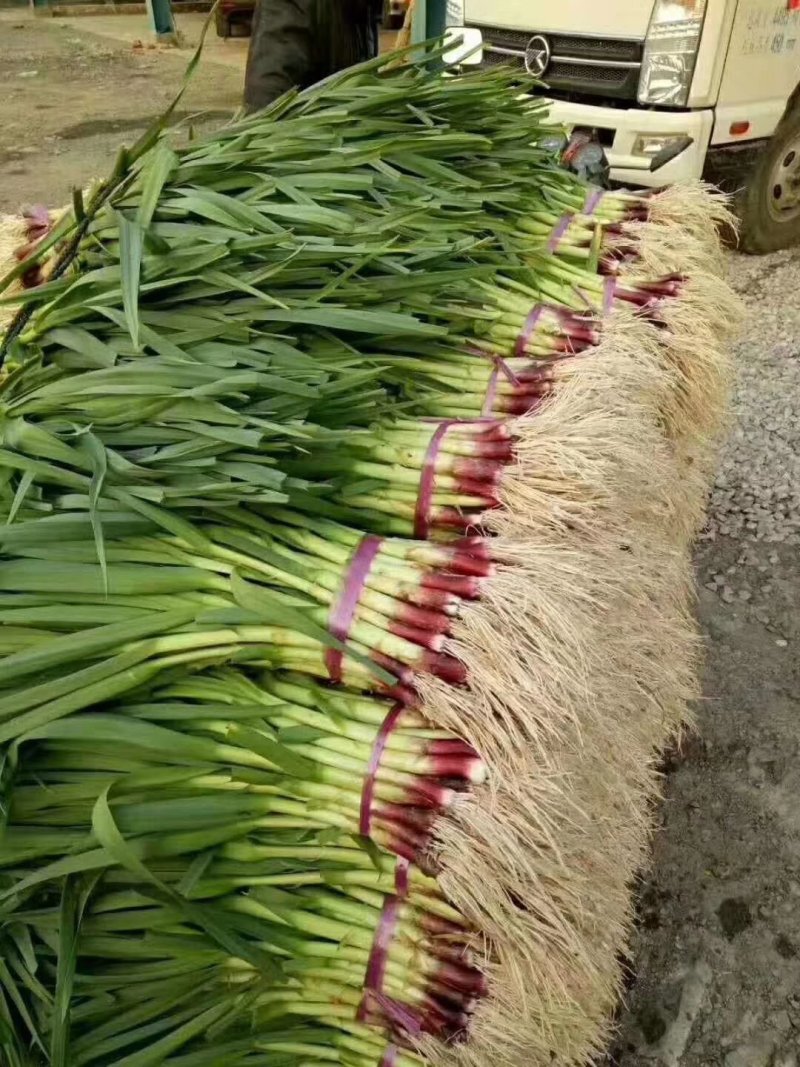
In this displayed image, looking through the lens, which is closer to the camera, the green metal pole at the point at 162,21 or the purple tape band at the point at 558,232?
the purple tape band at the point at 558,232

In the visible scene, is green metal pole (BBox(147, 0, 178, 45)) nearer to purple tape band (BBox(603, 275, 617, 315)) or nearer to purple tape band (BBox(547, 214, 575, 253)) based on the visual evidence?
purple tape band (BBox(547, 214, 575, 253))

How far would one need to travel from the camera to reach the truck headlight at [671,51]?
377 centimetres

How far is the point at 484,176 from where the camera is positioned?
1780 mm

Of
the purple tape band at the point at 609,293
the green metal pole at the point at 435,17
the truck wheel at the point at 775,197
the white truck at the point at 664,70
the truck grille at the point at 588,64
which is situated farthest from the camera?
the truck wheel at the point at 775,197

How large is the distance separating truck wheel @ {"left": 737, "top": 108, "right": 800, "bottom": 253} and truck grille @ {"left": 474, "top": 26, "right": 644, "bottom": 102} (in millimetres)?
890

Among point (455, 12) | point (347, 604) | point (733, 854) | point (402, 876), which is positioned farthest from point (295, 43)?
point (402, 876)

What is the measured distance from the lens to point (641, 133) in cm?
394

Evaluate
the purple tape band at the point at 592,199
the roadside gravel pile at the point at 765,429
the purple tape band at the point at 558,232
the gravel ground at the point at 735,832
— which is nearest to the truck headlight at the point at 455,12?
the roadside gravel pile at the point at 765,429

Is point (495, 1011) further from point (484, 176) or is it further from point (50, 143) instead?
point (50, 143)

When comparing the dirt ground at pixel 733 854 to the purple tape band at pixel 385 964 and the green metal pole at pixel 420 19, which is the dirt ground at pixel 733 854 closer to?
the purple tape band at pixel 385 964

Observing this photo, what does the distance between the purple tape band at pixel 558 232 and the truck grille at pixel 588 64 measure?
2.40 m

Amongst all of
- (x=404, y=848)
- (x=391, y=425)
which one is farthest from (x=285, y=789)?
(x=391, y=425)

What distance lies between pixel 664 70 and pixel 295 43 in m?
1.62

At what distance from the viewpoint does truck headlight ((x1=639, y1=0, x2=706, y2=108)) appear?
12.4 feet
